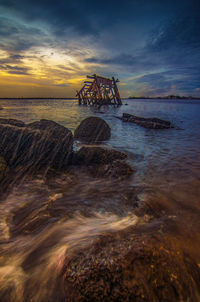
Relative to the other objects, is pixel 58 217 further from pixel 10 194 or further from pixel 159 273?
pixel 159 273

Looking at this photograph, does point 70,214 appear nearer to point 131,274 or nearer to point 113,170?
point 131,274

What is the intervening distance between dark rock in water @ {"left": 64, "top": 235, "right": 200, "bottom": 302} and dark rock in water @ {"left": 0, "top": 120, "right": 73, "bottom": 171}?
2.93 metres

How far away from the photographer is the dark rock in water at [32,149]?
383 centimetres

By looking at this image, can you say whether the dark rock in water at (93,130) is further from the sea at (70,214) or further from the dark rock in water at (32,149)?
the sea at (70,214)

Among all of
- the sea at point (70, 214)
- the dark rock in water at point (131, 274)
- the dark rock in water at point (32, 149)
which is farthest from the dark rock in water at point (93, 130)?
the dark rock in water at point (131, 274)

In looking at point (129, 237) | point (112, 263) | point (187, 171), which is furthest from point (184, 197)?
point (112, 263)

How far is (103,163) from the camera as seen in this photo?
3.98m

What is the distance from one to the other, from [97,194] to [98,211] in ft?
1.69

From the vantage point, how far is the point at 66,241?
1670 millimetres

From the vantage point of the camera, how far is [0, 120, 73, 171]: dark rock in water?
3.83m

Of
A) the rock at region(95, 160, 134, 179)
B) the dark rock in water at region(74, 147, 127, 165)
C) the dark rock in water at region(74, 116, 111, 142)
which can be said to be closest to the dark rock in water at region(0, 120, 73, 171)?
the dark rock in water at region(74, 147, 127, 165)

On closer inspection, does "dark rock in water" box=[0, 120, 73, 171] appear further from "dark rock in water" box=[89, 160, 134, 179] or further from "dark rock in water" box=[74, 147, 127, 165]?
"dark rock in water" box=[89, 160, 134, 179]

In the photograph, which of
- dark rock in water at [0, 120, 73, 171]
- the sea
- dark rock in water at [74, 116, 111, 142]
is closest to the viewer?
the sea

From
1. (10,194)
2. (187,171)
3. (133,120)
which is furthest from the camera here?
(133,120)
